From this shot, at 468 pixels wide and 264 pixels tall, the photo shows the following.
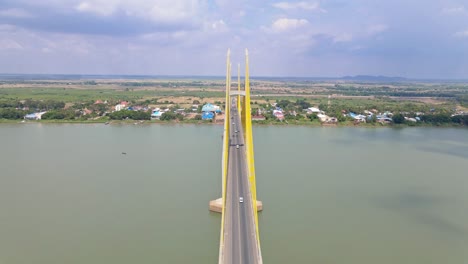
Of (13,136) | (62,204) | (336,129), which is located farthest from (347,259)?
(13,136)

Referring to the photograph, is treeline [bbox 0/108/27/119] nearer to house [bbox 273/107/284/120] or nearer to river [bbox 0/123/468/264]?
river [bbox 0/123/468/264]

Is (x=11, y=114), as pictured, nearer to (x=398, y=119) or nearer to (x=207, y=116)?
(x=207, y=116)

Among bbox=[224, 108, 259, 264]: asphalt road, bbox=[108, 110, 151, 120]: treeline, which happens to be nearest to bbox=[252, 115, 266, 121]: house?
bbox=[108, 110, 151, 120]: treeline

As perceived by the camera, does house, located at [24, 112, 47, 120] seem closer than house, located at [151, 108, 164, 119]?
Yes

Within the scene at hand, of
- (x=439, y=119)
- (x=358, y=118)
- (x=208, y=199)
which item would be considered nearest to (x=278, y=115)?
(x=358, y=118)

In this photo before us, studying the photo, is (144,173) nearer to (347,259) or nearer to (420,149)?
(347,259)

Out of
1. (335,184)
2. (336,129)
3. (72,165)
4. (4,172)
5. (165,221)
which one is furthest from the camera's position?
(336,129)

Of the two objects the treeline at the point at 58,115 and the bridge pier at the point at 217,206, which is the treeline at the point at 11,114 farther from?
the bridge pier at the point at 217,206
